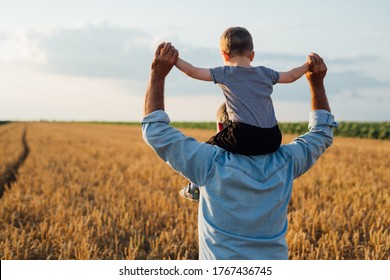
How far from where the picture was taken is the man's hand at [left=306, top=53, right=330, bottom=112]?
261cm

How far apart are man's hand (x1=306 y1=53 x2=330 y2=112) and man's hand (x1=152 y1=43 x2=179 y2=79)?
0.81 m

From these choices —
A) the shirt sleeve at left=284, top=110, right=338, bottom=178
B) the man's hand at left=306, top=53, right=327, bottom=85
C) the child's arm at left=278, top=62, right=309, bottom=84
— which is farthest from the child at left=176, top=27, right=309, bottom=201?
the man's hand at left=306, top=53, right=327, bottom=85

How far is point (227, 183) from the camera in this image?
2262 mm

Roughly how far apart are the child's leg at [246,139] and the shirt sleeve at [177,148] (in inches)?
3.3

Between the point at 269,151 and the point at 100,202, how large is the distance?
17.8 feet

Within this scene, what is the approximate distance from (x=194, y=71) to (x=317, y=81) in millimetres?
830

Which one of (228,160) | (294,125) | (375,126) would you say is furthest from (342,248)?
(294,125)

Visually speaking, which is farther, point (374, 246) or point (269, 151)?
point (374, 246)

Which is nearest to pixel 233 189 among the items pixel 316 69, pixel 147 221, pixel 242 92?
pixel 242 92

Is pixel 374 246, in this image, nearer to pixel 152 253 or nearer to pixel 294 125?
pixel 152 253

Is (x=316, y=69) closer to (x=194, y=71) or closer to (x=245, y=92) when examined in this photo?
→ (x=245, y=92)

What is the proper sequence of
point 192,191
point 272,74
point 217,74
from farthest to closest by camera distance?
point 192,191 < point 272,74 < point 217,74

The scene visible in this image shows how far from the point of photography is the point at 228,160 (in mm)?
2270
